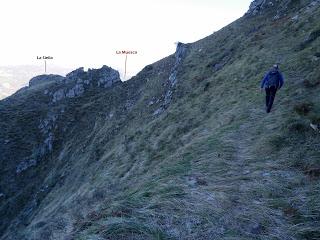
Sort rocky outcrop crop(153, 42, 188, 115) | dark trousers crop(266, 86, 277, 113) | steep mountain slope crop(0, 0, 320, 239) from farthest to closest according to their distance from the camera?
rocky outcrop crop(153, 42, 188, 115) → dark trousers crop(266, 86, 277, 113) → steep mountain slope crop(0, 0, 320, 239)

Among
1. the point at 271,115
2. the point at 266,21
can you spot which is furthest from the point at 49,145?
the point at 271,115

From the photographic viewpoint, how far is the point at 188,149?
18062 mm

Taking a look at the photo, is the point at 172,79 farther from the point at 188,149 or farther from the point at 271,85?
the point at 188,149

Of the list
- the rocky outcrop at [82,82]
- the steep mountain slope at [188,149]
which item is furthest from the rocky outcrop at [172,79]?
the rocky outcrop at [82,82]

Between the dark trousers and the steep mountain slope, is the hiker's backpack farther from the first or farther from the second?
the steep mountain slope

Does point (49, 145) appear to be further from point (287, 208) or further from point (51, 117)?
point (287, 208)

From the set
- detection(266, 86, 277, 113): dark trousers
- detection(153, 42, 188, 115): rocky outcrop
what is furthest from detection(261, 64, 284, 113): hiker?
detection(153, 42, 188, 115): rocky outcrop

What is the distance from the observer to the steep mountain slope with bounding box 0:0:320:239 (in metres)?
10.3

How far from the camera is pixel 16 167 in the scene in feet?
181

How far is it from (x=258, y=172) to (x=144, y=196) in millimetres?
3962

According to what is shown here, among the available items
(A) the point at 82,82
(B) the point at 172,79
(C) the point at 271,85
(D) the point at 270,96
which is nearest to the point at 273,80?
(C) the point at 271,85

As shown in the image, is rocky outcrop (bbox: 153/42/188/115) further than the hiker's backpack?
Yes

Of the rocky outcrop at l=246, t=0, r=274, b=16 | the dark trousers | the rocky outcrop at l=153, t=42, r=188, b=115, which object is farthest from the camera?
the rocky outcrop at l=246, t=0, r=274, b=16

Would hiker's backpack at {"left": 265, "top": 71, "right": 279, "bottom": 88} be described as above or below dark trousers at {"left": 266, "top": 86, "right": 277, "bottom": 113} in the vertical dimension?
above
